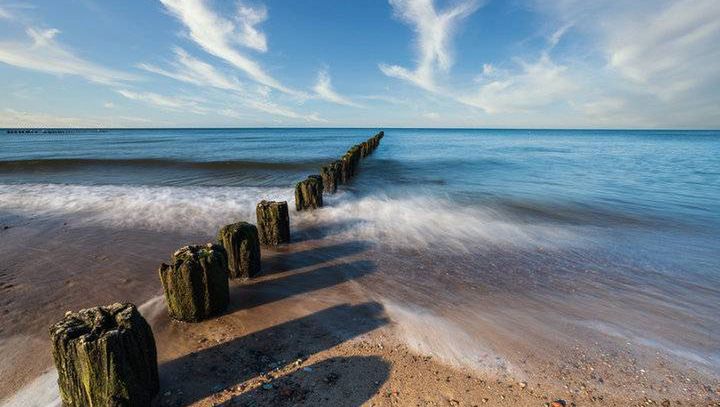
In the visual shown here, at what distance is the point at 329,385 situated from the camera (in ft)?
10.0

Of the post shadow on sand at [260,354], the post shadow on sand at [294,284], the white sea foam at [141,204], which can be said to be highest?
the post shadow on sand at [260,354]

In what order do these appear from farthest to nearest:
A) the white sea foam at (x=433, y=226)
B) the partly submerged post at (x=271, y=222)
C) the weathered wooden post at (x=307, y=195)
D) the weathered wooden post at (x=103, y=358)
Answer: the weathered wooden post at (x=307, y=195) < the white sea foam at (x=433, y=226) < the partly submerged post at (x=271, y=222) < the weathered wooden post at (x=103, y=358)

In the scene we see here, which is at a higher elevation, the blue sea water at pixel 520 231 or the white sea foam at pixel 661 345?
the white sea foam at pixel 661 345

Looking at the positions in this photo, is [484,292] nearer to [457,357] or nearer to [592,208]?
[457,357]

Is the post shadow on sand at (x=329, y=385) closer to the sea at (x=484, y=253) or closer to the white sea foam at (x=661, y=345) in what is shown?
the sea at (x=484, y=253)

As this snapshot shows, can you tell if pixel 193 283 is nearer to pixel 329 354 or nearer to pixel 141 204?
pixel 329 354

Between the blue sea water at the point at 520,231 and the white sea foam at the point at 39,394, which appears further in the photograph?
the blue sea water at the point at 520,231

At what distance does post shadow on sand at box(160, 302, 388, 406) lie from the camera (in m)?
3.05

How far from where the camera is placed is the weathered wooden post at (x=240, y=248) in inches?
199

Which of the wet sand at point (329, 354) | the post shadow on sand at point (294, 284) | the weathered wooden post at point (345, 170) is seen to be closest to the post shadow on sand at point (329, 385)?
the wet sand at point (329, 354)

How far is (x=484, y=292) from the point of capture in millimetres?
4867

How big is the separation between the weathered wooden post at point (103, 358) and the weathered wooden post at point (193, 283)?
42.6 inches

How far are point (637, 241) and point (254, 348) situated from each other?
779 centimetres

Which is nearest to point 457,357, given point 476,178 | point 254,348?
point 254,348
